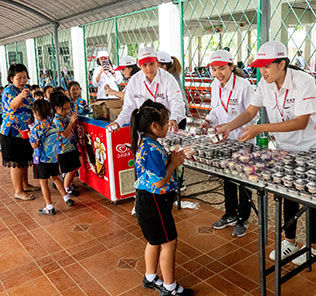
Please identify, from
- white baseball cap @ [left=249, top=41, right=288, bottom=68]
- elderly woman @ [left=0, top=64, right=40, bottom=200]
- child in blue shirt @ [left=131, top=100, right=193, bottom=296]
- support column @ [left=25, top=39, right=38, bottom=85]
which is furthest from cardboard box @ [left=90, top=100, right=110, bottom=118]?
support column @ [left=25, top=39, right=38, bottom=85]

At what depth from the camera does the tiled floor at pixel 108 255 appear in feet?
8.52

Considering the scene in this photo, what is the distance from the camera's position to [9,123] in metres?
4.18

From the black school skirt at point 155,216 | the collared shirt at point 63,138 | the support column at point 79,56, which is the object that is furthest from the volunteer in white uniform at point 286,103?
the support column at point 79,56

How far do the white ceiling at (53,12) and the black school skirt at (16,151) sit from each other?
2609mm

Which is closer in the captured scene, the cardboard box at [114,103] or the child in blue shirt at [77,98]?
the cardboard box at [114,103]

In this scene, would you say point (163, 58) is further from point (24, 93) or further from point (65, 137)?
point (24, 93)

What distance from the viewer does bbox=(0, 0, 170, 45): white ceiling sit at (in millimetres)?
5688

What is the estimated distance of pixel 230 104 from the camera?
3250 millimetres

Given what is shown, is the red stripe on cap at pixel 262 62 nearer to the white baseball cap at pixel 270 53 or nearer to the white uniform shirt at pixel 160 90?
the white baseball cap at pixel 270 53

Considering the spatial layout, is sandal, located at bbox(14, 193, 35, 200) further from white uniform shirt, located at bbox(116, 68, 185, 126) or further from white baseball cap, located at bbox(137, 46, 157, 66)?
white baseball cap, located at bbox(137, 46, 157, 66)

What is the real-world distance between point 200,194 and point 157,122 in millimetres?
2370

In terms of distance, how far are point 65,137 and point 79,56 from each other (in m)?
4.02

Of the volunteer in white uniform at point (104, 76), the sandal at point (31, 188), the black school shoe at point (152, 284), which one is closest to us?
the black school shoe at point (152, 284)

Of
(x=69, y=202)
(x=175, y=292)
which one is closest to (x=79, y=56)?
(x=69, y=202)
